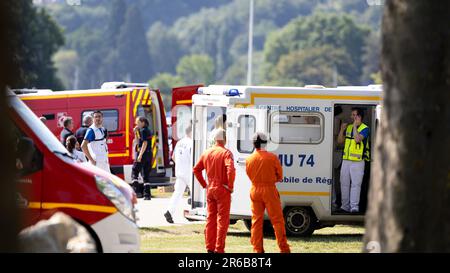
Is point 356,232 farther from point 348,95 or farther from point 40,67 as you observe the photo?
point 40,67

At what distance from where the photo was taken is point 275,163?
1565cm

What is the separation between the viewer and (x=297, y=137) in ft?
64.1

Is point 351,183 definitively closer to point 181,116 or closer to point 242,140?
point 242,140

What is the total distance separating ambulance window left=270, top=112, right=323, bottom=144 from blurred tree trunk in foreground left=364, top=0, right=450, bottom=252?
974 cm

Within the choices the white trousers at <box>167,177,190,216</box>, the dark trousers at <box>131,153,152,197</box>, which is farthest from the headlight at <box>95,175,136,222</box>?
the dark trousers at <box>131,153,152,197</box>

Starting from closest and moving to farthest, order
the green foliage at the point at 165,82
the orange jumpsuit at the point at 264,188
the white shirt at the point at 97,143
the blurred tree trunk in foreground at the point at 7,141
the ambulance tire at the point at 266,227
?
1. the blurred tree trunk in foreground at the point at 7,141
2. the orange jumpsuit at the point at 264,188
3. the ambulance tire at the point at 266,227
4. the white shirt at the point at 97,143
5. the green foliage at the point at 165,82

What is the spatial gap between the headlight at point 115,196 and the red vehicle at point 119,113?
1562 cm

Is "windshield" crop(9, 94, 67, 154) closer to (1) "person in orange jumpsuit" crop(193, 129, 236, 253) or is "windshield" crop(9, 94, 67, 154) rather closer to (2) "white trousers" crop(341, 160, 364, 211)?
(1) "person in orange jumpsuit" crop(193, 129, 236, 253)

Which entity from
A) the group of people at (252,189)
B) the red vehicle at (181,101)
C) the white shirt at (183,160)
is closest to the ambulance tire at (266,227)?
the white shirt at (183,160)

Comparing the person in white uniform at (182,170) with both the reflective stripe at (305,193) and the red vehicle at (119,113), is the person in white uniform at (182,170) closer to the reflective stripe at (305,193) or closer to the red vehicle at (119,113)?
the reflective stripe at (305,193)

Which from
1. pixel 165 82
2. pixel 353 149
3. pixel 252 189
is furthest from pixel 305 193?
pixel 165 82

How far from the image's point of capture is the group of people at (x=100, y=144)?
2066 centimetres
